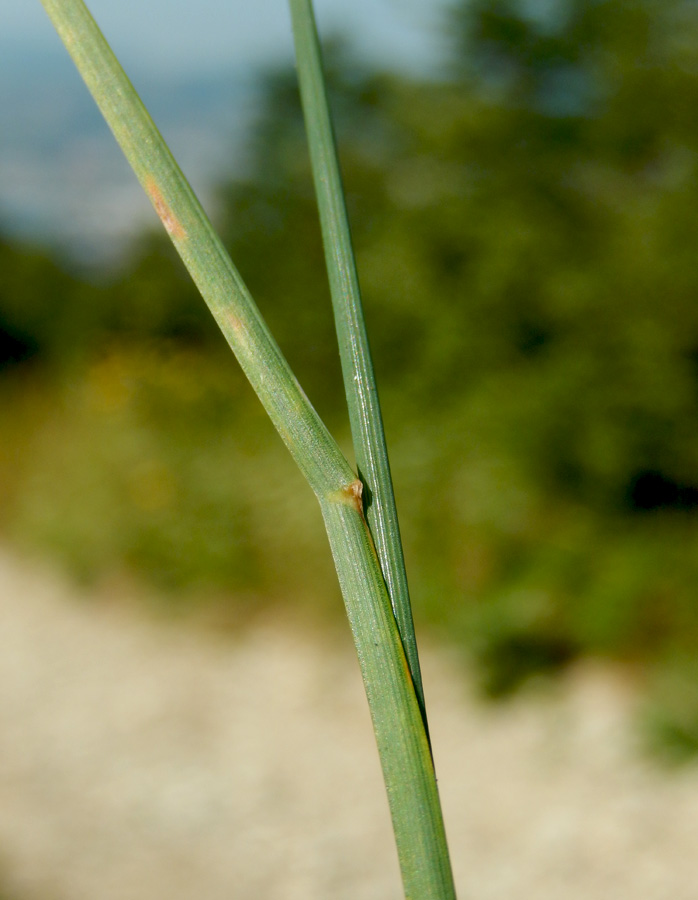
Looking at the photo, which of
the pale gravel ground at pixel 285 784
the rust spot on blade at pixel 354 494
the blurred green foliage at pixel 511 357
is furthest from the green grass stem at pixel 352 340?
the blurred green foliage at pixel 511 357

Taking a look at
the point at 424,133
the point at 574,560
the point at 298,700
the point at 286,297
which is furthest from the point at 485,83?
the point at 298,700

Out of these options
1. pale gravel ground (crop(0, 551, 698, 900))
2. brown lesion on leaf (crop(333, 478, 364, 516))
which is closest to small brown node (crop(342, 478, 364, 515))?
brown lesion on leaf (crop(333, 478, 364, 516))

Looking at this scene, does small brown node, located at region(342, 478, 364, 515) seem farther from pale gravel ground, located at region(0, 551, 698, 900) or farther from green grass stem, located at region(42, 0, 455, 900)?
pale gravel ground, located at region(0, 551, 698, 900)

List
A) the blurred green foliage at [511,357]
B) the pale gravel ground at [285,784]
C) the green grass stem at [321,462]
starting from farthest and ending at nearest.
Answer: the blurred green foliage at [511,357] → the pale gravel ground at [285,784] → the green grass stem at [321,462]

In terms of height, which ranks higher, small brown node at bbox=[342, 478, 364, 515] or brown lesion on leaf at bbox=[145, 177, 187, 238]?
brown lesion on leaf at bbox=[145, 177, 187, 238]

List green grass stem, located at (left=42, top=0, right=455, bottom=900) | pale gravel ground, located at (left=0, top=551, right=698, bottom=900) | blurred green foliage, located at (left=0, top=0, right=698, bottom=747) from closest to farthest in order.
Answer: green grass stem, located at (left=42, top=0, right=455, bottom=900), pale gravel ground, located at (left=0, top=551, right=698, bottom=900), blurred green foliage, located at (left=0, top=0, right=698, bottom=747)

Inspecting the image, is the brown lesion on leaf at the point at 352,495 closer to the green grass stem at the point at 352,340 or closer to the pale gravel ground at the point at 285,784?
the green grass stem at the point at 352,340

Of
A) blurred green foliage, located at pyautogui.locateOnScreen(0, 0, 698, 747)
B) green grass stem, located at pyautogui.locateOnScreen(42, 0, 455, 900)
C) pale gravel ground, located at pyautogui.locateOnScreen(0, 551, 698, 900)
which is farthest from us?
blurred green foliage, located at pyautogui.locateOnScreen(0, 0, 698, 747)
